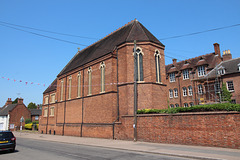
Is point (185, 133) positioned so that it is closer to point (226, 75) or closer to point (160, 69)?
point (160, 69)

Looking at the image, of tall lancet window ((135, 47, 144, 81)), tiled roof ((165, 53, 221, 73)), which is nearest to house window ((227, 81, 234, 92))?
tiled roof ((165, 53, 221, 73))

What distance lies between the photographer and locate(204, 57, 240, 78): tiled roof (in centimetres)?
2894

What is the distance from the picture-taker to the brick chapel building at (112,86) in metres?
19.8

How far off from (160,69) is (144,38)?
164 inches

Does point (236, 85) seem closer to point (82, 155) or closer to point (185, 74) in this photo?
point (185, 74)

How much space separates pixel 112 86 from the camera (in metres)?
21.0

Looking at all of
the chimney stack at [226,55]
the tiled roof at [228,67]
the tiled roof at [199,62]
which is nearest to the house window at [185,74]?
the tiled roof at [199,62]

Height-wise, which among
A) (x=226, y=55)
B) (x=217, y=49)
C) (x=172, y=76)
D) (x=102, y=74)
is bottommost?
(x=102, y=74)

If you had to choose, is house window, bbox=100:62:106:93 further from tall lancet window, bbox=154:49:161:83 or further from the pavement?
the pavement

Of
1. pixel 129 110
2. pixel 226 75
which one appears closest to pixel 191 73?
pixel 226 75

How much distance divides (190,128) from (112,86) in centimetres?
1007

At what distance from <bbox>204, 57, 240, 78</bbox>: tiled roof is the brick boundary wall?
63.6 feet

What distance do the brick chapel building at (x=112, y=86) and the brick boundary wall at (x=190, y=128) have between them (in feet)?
8.99

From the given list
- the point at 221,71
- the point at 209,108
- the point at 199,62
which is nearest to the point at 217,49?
the point at 199,62
